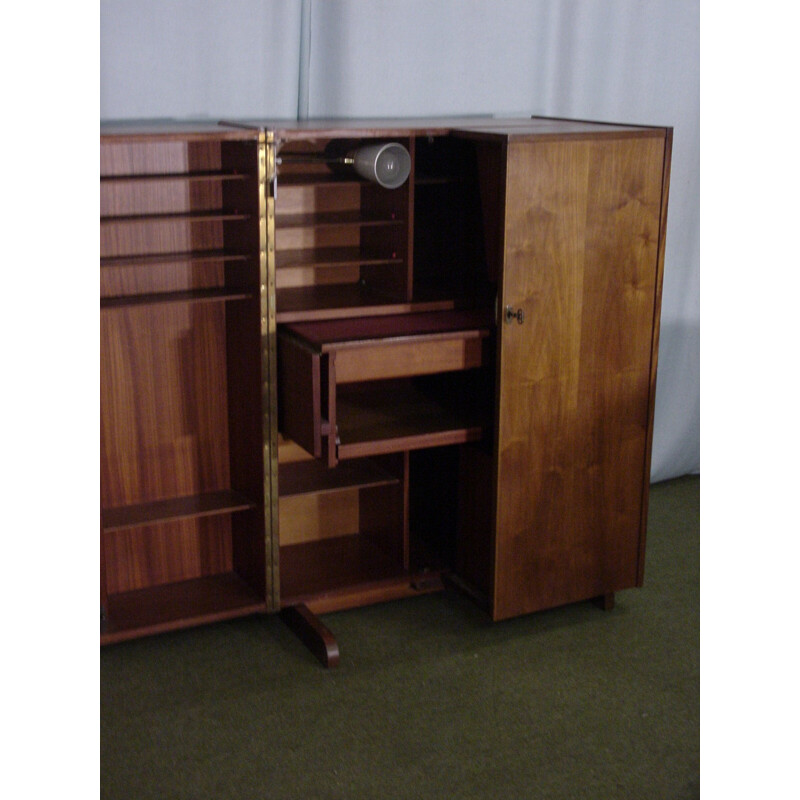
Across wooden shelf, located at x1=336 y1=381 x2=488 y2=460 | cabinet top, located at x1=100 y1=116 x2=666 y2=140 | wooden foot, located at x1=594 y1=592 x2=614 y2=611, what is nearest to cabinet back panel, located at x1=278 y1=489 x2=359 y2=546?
wooden shelf, located at x1=336 y1=381 x2=488 y2=460

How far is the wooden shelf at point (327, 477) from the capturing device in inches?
110

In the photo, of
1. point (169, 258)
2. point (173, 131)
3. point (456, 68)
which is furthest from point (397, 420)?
point (456, 68)

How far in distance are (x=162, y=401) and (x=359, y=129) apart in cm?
92

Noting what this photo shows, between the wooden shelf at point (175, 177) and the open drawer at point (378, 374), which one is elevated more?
the wooden shelf at point (175, 177)

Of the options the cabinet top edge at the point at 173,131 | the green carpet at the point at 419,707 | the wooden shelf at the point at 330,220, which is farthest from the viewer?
the wooden shelf at the point at 330,220

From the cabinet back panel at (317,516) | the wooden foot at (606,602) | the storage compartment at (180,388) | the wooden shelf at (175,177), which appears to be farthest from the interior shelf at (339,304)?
the wooden foot at (606,602)

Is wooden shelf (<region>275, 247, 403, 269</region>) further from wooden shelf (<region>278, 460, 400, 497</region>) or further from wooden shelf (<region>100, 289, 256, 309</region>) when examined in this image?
wooden shelf (<region>278, 460, 400, 497</region>)

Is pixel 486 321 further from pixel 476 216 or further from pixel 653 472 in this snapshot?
pixel 653 472

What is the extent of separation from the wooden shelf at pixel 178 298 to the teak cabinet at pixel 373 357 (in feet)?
0.03

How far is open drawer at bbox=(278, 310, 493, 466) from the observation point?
2.40m

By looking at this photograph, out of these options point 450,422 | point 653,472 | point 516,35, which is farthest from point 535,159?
point 653,472

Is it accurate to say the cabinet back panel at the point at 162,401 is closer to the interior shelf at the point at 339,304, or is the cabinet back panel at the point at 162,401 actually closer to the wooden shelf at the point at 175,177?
the interior shelf at the point at 339,304
